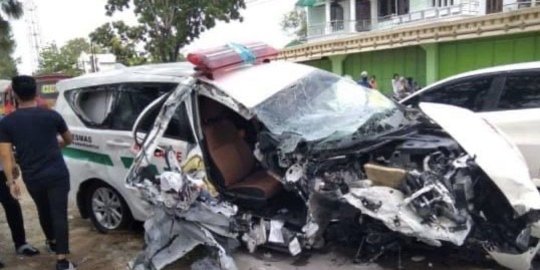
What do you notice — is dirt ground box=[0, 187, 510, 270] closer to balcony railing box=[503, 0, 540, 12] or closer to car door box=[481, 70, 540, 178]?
car door box=[481, 70, 540, 178]

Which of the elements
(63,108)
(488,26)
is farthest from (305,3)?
(63,108)

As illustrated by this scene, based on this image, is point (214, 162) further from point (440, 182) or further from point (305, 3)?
point (305, 3)

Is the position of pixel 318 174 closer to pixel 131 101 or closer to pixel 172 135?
pixel 172 135

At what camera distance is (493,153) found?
3811mm

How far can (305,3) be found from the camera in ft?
124

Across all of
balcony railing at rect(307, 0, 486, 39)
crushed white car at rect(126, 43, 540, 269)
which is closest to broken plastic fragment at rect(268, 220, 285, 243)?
crushed white car at rect(126, 43, 540, 269)

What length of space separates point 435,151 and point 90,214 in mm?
3486

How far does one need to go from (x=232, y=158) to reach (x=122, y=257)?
51.8 inches

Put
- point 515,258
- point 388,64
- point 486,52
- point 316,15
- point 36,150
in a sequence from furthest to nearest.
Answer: point 316,15, point 388,64, point 486,52, point 36,150, point 515,258

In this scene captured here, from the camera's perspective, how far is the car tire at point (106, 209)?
5.27m

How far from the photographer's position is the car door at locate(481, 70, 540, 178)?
16.1ft

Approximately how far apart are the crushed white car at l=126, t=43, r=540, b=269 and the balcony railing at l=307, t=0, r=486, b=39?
23.8 metres

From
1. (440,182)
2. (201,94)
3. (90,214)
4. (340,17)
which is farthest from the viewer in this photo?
(340,17)

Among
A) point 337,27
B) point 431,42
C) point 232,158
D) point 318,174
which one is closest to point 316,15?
point 337,27
